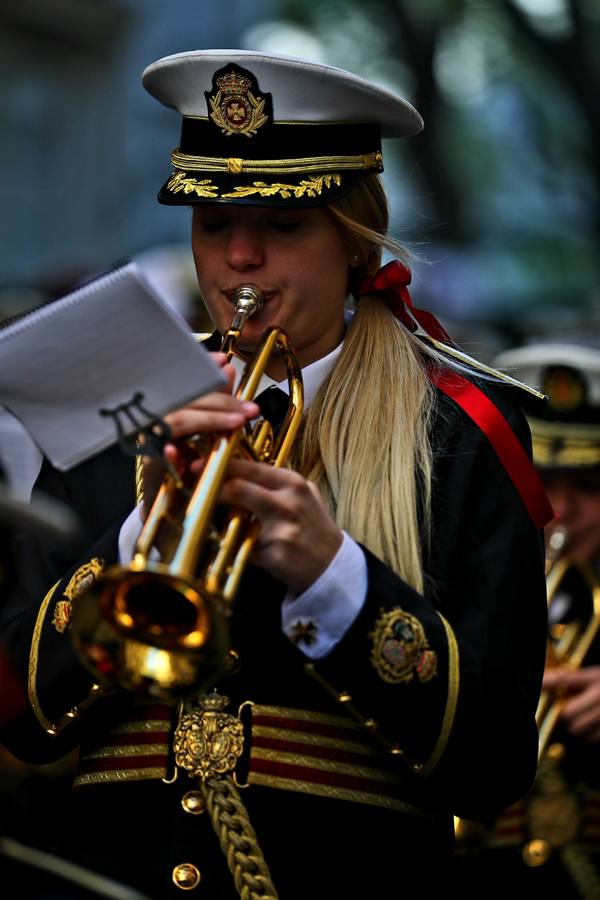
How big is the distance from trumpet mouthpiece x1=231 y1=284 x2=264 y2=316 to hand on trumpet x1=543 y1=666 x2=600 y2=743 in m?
2.33

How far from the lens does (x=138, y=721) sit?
126 inches

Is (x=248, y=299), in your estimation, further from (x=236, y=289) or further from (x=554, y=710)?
(x=554, y=710)

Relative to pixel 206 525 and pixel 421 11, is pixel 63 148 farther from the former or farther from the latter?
pixel 206 525

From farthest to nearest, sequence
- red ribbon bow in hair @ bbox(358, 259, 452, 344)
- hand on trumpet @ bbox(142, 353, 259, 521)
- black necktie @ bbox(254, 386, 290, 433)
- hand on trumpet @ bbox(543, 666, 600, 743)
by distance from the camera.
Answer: hand on trumpet @ bbox(543, 666, 600, 743), red ribbon bow in hair @ bbox(358, 259, 452, 344), black necktie @ bbox(254, 386, 290, 433), hand on trumpet @ bbox(142, 353, 259, 521)

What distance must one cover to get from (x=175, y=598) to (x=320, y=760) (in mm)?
601

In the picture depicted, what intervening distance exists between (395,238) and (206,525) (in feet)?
3.72

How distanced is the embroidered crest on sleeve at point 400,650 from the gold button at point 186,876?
53 cm

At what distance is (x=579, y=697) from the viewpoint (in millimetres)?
5117

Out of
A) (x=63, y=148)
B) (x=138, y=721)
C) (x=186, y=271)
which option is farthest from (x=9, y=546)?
(x=63, y=148)

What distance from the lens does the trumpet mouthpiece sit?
3195 mm

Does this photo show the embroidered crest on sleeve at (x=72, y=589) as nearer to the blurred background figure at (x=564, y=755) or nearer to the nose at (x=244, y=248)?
the nose at (x=244, y=248)

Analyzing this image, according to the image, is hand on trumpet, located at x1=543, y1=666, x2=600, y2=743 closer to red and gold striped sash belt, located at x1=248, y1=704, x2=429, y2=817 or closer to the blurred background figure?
the blurred background figure

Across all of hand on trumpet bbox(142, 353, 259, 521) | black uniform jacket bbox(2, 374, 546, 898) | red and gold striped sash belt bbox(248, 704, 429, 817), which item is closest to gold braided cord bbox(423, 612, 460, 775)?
black uniform jacket bbox(2, 374, 546, 898)

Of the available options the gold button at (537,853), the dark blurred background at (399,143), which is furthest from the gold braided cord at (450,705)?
the dark blurred background at (399,143)
